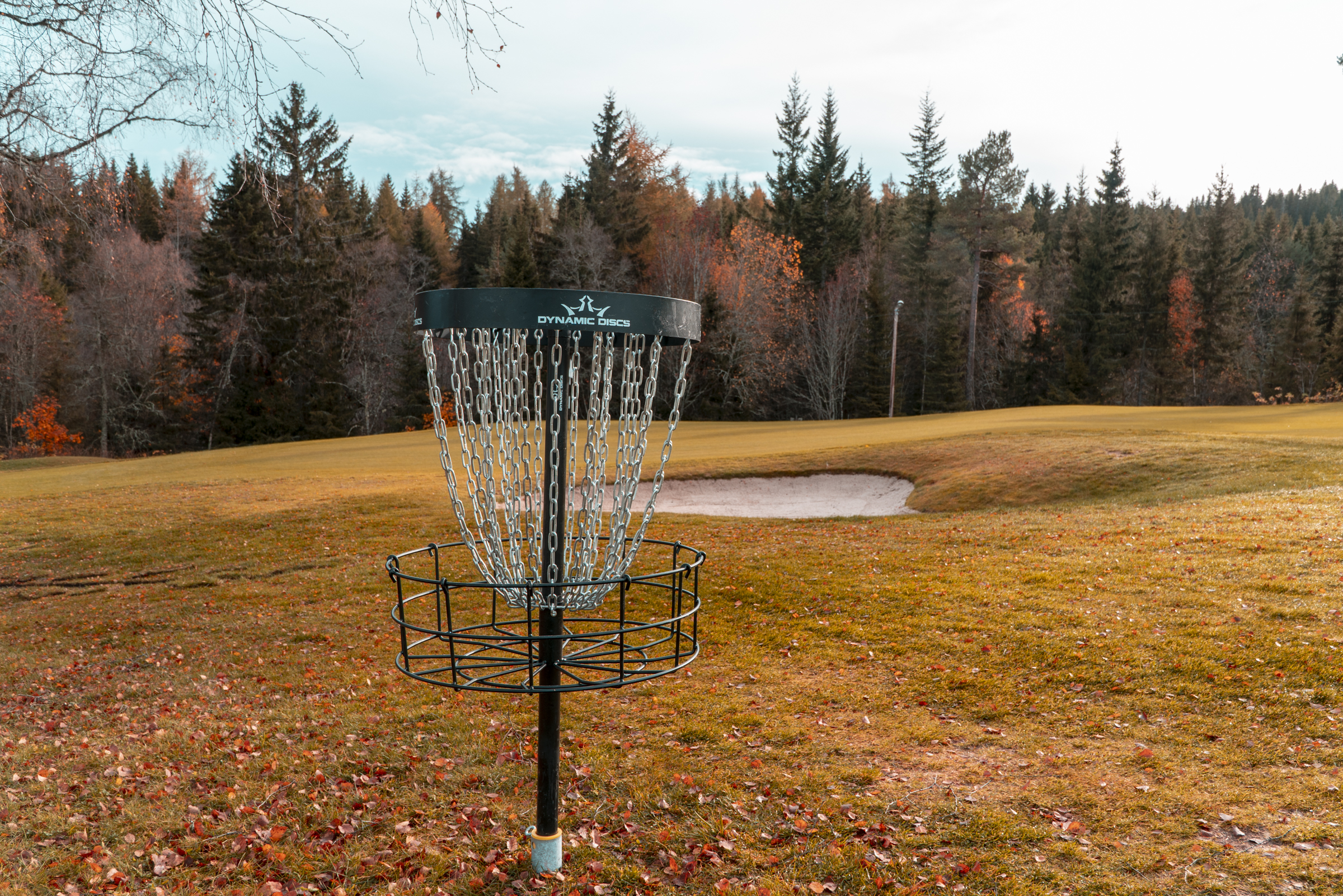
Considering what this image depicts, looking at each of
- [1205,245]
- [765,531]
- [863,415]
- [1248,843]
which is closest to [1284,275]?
[1205,245]

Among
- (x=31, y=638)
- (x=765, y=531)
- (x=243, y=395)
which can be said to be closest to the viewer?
(x=31, y=638)

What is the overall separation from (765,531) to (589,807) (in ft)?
→ 26.1

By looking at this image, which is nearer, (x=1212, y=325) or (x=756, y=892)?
(x=756, y=892)

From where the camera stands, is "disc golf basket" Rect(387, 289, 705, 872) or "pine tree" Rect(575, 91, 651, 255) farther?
"pine tree" Rect(575, 91, 651, 255)

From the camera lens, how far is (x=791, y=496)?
17.4m

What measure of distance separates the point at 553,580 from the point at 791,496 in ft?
46.3

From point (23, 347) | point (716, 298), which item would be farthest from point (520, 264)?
point (23, 347)

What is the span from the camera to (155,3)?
674 cm

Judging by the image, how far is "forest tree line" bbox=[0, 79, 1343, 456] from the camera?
38781mm

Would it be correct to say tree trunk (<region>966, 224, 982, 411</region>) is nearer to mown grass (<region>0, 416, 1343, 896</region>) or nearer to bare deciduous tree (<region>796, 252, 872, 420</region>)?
bare deciduous tree (<region>796, 252, 872, 420</region>)

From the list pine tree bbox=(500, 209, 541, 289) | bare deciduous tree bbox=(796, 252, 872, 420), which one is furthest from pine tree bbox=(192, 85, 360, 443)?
bare deciduous tree bbox=(796, 252, 872, 420)

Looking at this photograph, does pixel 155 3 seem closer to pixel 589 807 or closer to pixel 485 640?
pixel 485 640

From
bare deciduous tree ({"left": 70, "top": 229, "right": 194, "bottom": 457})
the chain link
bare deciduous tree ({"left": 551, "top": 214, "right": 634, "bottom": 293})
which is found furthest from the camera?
bare deciduous tree ({"left": 551, "top": 214, "right": 634, "bottom": 293})

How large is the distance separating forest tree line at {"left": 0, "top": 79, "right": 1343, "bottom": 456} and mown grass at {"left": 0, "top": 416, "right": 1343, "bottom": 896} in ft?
101
